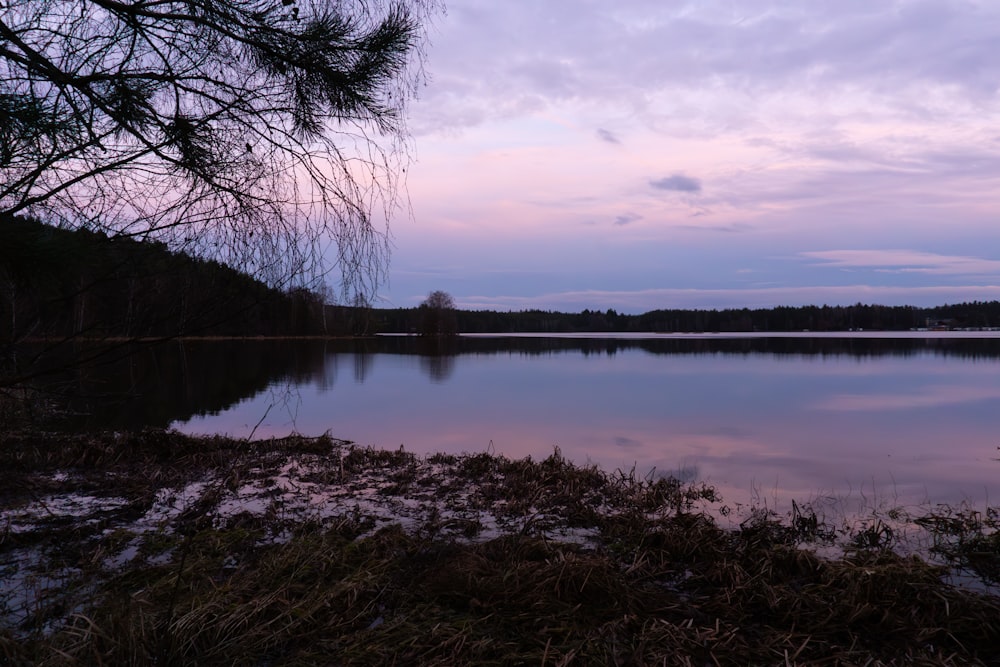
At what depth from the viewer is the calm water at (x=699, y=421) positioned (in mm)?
10148

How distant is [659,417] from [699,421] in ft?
4.06

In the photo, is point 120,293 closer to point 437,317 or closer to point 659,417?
point 659,417

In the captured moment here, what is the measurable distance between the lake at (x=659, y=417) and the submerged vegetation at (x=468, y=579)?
4.88ft

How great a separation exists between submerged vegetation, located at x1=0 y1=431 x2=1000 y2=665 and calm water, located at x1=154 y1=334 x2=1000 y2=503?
1.36m

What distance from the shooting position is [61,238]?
2.64 metres

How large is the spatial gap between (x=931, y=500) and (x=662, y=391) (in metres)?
15.8

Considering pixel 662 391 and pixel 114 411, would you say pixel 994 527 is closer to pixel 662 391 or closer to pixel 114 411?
pixel 662 391

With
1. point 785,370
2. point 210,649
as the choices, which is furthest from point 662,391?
point 210,649

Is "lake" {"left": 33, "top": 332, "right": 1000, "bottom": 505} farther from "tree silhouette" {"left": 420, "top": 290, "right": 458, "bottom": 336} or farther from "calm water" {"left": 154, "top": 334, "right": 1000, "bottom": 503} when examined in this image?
"tree silhouette" {"left": 420, "top": 290, "right": 458, "bottom": 336}

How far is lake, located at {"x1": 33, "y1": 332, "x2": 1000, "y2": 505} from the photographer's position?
30.5 feet

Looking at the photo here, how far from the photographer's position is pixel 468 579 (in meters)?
4.58

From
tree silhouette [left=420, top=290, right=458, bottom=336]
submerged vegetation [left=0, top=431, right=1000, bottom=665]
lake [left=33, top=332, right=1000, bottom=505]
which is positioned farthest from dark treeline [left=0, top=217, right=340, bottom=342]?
tree silhouette [left=420, top=290, right=458, bottom=336]

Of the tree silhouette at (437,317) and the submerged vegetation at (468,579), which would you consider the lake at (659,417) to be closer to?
the submerged vegetation at (468,579)

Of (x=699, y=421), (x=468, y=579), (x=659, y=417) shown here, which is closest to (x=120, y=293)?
(x=468, y=579)
